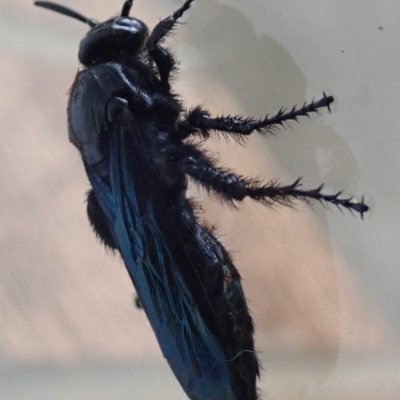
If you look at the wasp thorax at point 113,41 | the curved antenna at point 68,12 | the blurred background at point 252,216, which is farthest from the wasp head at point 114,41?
the blurred background at point 252,216

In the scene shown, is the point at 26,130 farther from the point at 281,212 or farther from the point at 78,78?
the point at 281,212

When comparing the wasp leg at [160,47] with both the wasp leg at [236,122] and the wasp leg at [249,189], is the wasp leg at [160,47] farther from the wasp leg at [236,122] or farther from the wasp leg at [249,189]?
the wasp leg at [249,189]

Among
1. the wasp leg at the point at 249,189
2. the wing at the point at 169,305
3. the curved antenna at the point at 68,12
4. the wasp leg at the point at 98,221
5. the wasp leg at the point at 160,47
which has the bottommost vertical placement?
the wing at the point at 169,305

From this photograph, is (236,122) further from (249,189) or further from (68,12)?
(68,12)

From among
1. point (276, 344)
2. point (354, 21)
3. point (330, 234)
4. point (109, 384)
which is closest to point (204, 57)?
point (354, 21)

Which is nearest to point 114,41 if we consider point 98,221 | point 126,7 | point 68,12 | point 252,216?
point 126,7
